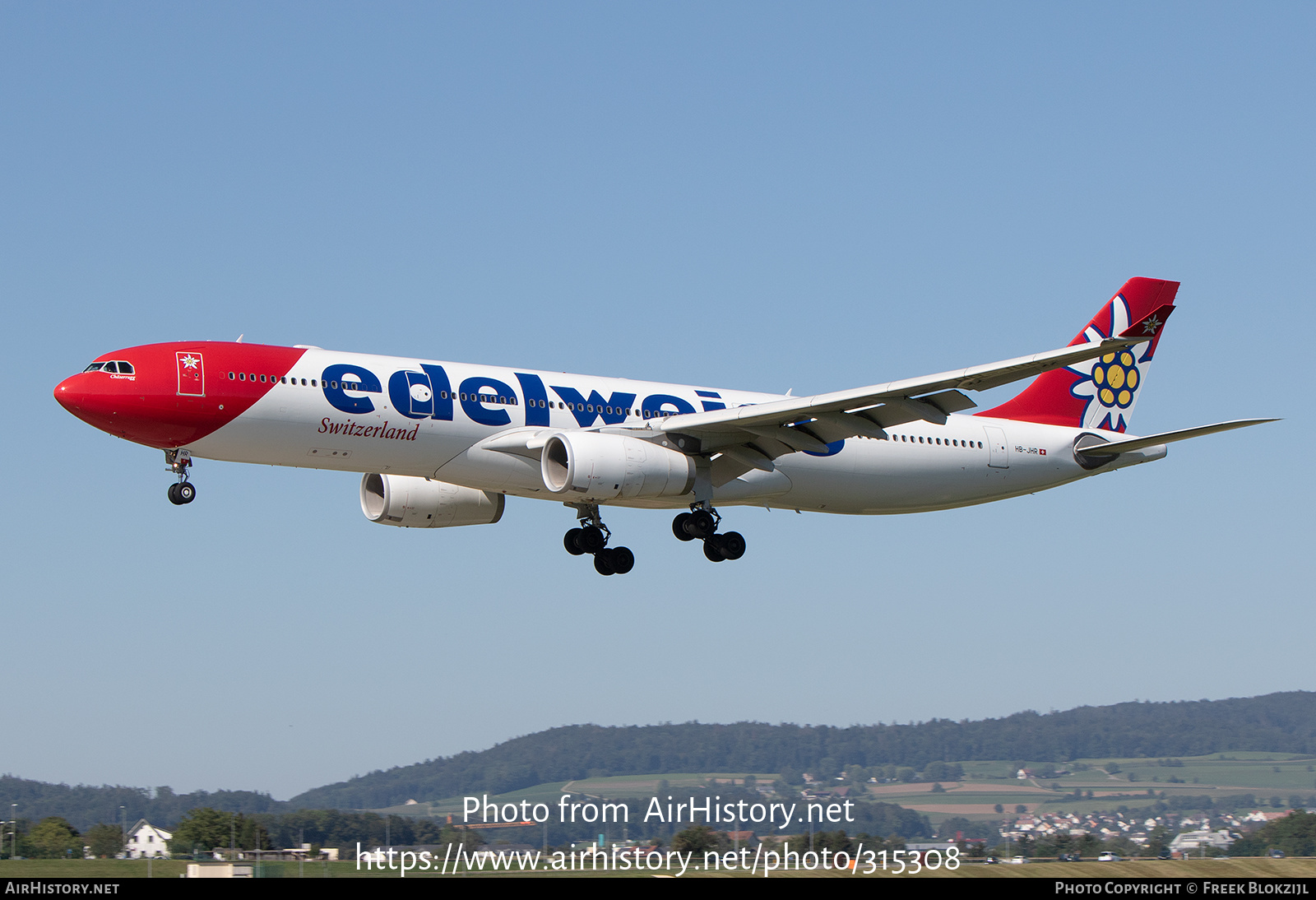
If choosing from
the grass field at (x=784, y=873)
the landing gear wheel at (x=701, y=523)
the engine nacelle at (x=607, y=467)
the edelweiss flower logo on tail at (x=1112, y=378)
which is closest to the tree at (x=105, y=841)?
the grass field at (x=784, y=873)

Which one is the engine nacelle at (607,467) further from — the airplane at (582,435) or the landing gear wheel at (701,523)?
the landing gear wheel at (701,523)

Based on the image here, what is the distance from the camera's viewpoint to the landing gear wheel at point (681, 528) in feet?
114

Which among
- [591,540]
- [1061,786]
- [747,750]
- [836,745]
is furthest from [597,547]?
[1061,786]

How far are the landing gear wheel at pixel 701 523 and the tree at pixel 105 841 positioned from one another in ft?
52.3

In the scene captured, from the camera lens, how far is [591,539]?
36.0 metres

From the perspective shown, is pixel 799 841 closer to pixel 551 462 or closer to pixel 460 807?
pixel 460 807

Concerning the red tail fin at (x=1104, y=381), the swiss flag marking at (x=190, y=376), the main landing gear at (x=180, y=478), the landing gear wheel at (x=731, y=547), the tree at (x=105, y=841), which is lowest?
the tree at (x=105, y=841)

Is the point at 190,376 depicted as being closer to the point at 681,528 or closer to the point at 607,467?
the point at 607,467

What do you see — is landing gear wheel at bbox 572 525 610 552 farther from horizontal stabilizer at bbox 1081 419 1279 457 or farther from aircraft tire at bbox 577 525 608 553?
horizontal stabilizer at bbox 1081 419 1279 457

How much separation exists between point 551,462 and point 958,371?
9.13m

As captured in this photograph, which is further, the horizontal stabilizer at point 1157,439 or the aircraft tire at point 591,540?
the aircraft tire at point 591,540

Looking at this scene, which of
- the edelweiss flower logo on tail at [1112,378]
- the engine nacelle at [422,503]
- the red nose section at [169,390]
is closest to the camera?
the red nose section at [169,390]

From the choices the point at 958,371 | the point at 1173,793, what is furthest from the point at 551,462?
the point at 1173,793

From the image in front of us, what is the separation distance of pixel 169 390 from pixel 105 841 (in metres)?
13.8
